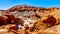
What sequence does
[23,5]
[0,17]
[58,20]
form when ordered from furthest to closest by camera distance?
[23,5]
[0,17]
[58,20]

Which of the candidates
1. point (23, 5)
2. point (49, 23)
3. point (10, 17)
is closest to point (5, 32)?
point (49, 23)

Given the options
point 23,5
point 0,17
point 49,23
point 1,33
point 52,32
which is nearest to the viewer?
point 52,32

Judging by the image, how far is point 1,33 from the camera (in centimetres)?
973

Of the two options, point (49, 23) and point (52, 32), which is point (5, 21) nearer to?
point (49, 23)

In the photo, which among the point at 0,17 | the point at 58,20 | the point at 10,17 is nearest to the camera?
the point at 58,20

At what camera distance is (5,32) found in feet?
32.9

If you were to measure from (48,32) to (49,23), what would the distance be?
12.9 ft

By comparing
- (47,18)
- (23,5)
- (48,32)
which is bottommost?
(48,32)

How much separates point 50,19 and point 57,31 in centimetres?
418

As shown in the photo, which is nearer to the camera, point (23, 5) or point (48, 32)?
point (48, 32)

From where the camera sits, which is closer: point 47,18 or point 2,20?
point 47,18

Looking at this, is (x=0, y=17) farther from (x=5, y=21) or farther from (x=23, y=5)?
(x=23, y=5)

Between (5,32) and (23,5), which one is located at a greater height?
(23,5)

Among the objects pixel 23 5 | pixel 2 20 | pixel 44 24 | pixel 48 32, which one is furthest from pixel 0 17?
pixel 23 5
